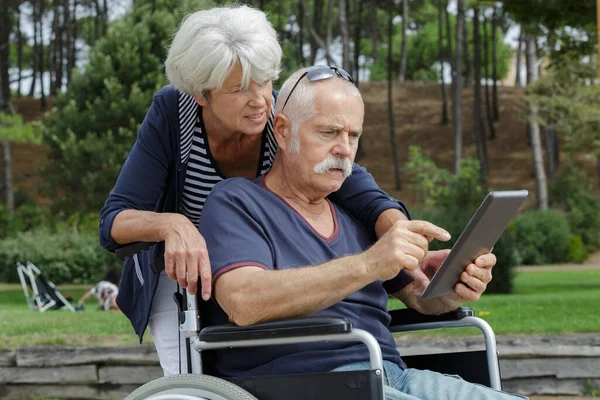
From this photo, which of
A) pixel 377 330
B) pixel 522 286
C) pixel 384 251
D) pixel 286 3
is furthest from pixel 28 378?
pixel 286 3

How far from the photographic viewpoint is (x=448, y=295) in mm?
2674

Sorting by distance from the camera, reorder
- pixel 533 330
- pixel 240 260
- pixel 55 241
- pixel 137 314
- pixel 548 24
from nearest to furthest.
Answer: pixel 240 260
pixel 137 314
pixel 533 330
pixel 548 24
pixel 55 241

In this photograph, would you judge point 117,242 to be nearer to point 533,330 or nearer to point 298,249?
point 298,249

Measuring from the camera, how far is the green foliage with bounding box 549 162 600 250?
23.6 m

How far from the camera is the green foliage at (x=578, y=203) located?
2362 centimetres

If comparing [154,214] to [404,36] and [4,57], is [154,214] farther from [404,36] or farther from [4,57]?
[404,36]

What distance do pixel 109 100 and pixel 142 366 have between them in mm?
14441

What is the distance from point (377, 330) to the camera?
2559 millimetres

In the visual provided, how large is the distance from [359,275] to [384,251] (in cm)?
8

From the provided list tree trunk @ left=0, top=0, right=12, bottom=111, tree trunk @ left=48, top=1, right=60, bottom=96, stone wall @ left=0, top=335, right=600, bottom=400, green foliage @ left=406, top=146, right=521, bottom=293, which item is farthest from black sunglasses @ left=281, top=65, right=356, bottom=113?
tree trunk @ left=48, top=1, right=60, bottom=96

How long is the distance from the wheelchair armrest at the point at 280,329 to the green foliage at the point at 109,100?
16.8 metres

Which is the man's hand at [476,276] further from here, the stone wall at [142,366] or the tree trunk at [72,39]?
the tree trunk at [72,39]

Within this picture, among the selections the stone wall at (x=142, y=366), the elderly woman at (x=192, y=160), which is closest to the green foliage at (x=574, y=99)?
the stone wall at (x=142, y=366)

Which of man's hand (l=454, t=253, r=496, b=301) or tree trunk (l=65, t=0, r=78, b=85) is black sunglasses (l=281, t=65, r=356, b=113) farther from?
tree trunk (l=65, t=0, r=78, b=85)
